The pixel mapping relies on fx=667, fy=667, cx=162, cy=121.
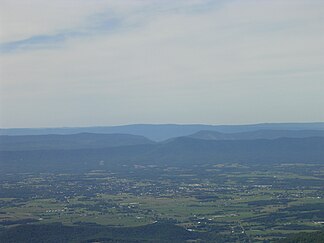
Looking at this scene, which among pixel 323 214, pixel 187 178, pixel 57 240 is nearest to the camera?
pixel 57 240

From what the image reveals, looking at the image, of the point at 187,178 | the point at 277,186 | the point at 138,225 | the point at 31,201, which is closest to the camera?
the point at 138,225

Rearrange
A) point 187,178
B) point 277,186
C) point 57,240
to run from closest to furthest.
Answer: point 57,240 → point 277,186 → point 187,178

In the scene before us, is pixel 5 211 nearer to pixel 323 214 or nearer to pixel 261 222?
pixel 261 222

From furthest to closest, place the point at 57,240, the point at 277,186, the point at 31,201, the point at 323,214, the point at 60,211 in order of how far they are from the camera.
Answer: the point at 277,186 < the point at 31,201 < the point at 60,211 < the point at 323,214 < the point at 57,240

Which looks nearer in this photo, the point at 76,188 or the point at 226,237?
the point at 226,237

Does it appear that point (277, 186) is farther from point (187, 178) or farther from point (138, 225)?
point (138, 225)

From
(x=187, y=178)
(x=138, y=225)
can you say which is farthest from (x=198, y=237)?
(x=187, y=178)

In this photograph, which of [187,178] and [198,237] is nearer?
[198,237]

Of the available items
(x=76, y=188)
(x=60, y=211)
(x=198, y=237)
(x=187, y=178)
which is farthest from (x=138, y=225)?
(x=187, y=178)
